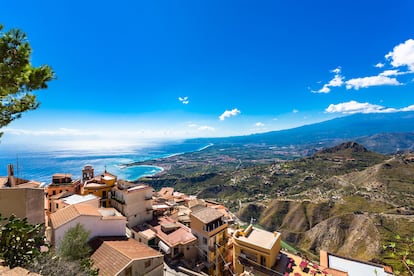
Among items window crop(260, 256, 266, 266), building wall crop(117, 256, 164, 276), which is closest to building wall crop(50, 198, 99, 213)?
building wall crop(117, 256, 164, 276)

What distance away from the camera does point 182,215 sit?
3014cm

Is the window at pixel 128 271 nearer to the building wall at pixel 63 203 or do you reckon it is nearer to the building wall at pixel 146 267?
the building wall at pixel 146 267

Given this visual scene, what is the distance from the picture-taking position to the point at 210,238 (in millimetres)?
21406

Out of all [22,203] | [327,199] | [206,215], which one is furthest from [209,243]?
[327,199]

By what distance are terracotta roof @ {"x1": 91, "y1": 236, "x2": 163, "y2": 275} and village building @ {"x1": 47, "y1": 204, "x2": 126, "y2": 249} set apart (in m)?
1.07

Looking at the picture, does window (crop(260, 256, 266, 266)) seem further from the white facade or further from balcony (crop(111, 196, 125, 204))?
balcony (crop(111, 196, 125, 204))

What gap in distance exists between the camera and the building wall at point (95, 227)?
1538 centimetres

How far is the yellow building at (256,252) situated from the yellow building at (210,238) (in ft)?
8.55

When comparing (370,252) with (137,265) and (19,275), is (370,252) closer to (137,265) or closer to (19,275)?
(137,265)

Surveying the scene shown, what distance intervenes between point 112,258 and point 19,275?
9.12 metres

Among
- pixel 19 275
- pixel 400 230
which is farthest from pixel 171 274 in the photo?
pixel 400 230

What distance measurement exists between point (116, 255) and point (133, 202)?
9.35 metres

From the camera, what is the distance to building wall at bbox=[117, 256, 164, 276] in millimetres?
13503

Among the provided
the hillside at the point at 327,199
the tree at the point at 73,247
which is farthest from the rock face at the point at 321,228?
the tree at the point at 73,247
